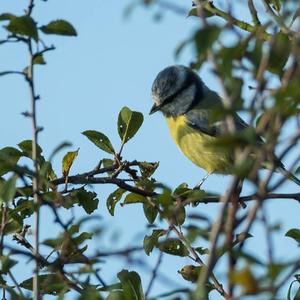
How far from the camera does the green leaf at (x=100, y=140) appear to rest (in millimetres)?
3949

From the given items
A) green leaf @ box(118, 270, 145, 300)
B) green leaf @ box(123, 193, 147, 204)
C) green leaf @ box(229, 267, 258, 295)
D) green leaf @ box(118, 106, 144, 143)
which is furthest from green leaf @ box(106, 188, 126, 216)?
green leaf @ box(229, 267, 258, 295)

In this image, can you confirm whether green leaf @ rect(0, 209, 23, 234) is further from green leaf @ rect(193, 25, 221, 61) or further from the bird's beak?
the bird's beak

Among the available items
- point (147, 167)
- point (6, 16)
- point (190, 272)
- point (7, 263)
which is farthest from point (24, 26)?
point (147, 167)

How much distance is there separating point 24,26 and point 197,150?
384 centimetres

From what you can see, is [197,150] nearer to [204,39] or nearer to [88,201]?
[88,201]

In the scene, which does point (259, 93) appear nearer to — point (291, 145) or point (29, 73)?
point (291, 145)

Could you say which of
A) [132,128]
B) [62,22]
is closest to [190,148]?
[132,128]

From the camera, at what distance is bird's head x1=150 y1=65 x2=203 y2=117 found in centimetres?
664

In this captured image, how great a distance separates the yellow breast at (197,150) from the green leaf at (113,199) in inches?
83.8

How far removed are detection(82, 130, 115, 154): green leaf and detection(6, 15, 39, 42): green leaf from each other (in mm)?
1590

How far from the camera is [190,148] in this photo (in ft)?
20.4

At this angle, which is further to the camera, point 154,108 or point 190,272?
point 154,108

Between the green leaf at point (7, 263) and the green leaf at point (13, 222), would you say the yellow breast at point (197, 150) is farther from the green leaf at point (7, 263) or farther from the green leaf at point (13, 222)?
the green leaf at point (7, 263)

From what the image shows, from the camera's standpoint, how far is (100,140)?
4.00m
